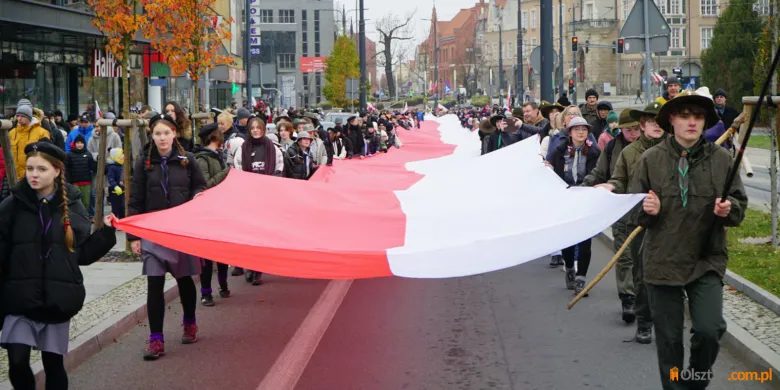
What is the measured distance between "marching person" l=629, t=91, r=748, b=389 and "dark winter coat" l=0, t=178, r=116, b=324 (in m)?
3.44

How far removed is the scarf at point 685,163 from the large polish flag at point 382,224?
0.29 meters

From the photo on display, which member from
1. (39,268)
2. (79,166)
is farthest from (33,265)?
(79,166)

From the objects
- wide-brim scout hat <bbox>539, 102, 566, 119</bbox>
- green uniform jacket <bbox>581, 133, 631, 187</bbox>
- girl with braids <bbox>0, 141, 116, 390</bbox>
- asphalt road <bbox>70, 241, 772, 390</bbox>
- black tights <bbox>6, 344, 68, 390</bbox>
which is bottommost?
asphalt road <bbox>70, 241, 772, 390</bbox>

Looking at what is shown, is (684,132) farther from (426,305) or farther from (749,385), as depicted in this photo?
(426,305)

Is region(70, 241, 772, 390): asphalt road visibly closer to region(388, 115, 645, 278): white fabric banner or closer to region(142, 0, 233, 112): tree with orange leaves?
region(388, 115, 645, 278): white fabric banner

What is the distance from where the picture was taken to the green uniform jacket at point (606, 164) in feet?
30.3

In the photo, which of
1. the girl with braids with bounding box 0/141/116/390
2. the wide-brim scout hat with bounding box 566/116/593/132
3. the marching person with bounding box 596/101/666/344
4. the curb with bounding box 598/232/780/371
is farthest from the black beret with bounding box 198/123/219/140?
the curb with bounding box 598/232/780/371

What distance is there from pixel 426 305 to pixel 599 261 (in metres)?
3.91

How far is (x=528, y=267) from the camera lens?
547 inches

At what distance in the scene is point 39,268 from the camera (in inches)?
245

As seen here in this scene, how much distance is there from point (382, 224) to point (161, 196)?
187 cm

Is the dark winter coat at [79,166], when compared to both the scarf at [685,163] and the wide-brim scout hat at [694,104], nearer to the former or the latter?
the wide-brim scout hat at [694,104]

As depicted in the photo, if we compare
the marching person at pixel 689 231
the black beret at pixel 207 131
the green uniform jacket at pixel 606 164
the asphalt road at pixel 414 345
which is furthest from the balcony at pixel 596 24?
the marching person at pixel 689 231

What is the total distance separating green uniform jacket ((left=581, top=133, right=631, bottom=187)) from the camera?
925 centimetres
